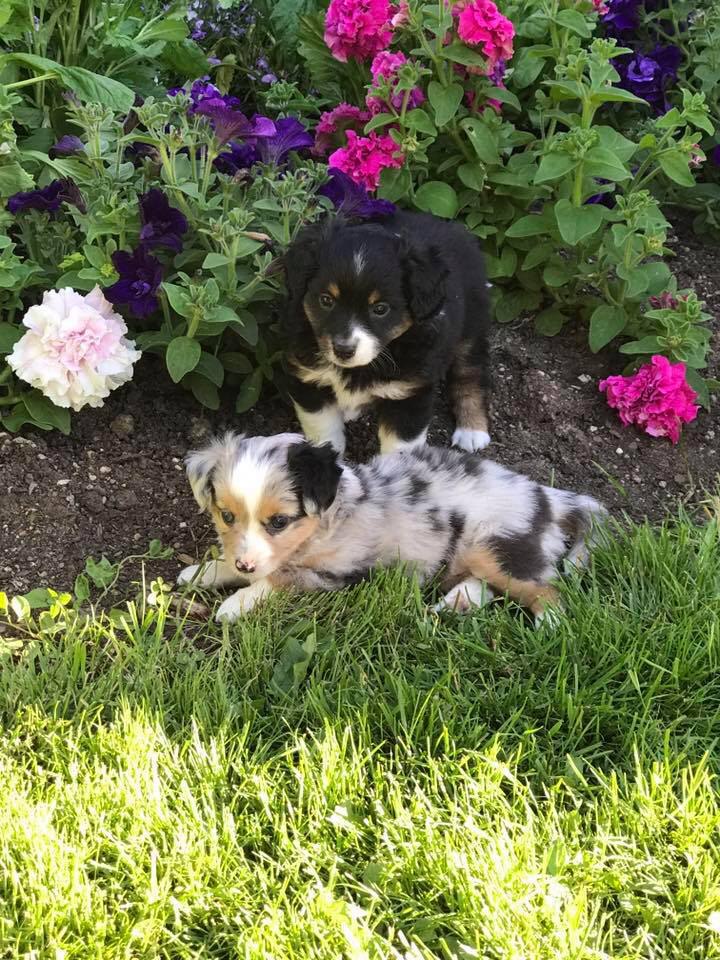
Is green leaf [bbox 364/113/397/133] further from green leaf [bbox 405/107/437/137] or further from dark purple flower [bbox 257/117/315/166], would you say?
dark purple flower [bbox 257/117/315/166]

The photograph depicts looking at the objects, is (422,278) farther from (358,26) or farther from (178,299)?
(358,26)

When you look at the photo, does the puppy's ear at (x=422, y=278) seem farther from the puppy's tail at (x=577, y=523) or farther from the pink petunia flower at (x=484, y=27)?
the pink petunia flower at (x=484, y=27)

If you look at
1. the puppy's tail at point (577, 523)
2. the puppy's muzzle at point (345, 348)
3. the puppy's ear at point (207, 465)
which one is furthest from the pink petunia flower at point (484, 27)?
the puppy's ear at point (207, 465)

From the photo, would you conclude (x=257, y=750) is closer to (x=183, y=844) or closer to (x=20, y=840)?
(x=183, y=844)

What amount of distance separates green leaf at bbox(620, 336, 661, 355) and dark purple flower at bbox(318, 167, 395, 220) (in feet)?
3.69

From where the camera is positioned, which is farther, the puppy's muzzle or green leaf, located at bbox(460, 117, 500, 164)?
green leaf, located at bbox(460, 117, 500, 164)

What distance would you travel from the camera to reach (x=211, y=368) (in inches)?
162

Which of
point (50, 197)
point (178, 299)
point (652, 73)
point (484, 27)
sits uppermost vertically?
point (484, 27)

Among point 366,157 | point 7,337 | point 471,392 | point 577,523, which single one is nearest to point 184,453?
point 7,337

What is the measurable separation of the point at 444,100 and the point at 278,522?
2.10 meters

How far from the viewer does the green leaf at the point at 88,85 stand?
410 centimetres

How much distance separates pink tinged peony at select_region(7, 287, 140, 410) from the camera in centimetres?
374

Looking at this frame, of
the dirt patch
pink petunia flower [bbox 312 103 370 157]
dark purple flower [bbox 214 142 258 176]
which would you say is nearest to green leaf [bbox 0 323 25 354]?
the dirt patch

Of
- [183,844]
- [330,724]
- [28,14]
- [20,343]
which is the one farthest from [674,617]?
[28,14]
